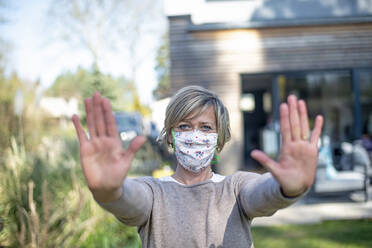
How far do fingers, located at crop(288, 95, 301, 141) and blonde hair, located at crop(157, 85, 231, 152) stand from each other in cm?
54

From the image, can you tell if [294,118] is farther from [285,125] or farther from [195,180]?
[195,180]

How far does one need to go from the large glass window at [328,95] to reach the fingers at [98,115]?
848 cm

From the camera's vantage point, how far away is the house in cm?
910

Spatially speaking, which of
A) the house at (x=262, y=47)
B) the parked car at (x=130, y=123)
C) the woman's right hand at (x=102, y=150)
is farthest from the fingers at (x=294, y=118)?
the parked car at (x=130, y=123)

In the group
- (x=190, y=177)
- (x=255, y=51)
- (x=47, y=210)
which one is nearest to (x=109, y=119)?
(x=190, y=177)

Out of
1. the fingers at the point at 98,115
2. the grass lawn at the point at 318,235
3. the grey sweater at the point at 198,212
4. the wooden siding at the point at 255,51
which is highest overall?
the wooden siding at the point at 255,51

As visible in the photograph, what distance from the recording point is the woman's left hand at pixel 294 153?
4.05 feet

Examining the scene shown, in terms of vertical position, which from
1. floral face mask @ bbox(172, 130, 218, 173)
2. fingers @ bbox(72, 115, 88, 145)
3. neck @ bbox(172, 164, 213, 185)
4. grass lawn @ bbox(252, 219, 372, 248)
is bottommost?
grass lawn @ bbox(252, 219, 372, 248)

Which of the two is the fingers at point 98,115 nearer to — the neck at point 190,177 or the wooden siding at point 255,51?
the neck at point 190,177

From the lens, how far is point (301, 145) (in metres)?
1.24

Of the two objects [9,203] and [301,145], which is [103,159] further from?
[9,203]

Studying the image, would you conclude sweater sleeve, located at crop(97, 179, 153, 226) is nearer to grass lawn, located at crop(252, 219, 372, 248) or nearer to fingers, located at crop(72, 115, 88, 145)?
fingers, located at crop(72, 115, 88, 145)

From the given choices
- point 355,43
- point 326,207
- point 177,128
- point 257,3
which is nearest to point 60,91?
point 257,3

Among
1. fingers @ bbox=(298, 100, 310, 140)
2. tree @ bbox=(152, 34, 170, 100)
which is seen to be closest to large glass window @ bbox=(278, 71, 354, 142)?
fingers @ bbox=(298, 100, 310, 140)
